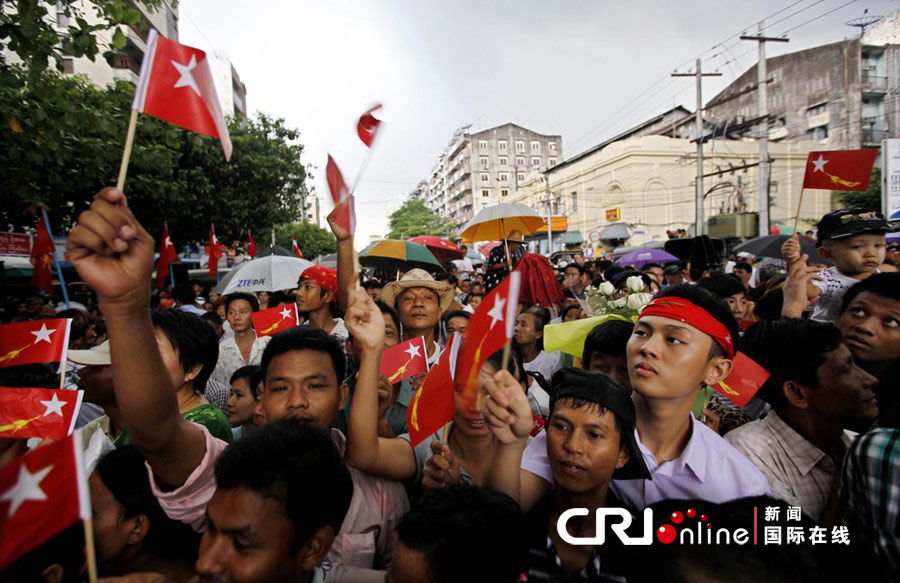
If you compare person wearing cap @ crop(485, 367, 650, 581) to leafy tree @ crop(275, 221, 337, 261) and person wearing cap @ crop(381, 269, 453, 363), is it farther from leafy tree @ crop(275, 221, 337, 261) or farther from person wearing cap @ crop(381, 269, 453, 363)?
leafy tree @ crop(275, 221, 337, 261)

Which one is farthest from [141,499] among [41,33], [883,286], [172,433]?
[41,33]

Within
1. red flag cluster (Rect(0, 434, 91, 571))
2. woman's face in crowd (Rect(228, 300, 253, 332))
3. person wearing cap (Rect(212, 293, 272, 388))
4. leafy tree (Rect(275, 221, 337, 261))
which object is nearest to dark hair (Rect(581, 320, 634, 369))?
red flag cluster (Rect(0, 434, 91, 571))

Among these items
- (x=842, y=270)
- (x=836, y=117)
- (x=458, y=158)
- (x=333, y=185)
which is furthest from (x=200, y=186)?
(x=458, y=158)

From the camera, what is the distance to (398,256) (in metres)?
5.61

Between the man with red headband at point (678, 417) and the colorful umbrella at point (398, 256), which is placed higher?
the colorful umbrella at point (398, 256)

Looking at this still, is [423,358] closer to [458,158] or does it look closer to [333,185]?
[333,185]

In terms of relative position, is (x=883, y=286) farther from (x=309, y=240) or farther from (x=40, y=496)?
(x=309, y=240)

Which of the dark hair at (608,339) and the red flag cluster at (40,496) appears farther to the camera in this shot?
the dark hair at (608,339)

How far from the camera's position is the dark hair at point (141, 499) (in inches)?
63.7

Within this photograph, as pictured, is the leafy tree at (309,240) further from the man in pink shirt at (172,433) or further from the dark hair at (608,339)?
the man in pink shirt at (172,433)

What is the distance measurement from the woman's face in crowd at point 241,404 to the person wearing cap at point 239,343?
1430 millimetres

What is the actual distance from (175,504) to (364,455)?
61 cm

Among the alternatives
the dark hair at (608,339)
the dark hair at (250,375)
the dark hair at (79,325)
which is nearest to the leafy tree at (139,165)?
the dark hair at (79,325)

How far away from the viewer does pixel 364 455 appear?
178cm
